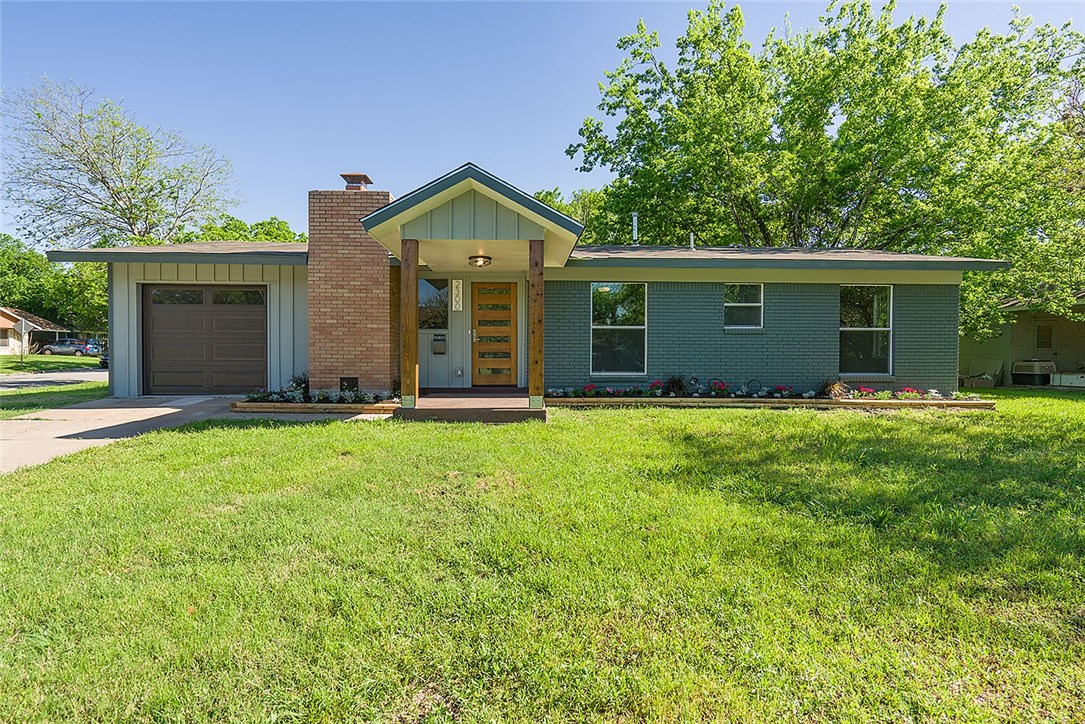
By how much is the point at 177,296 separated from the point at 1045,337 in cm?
2406

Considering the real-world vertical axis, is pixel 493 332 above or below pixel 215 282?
below

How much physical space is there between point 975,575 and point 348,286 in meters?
8.92

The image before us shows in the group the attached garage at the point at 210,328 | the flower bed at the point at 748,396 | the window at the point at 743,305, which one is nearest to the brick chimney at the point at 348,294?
the attached garage at the point at 210,328

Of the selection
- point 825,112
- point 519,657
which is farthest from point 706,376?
point 825,112

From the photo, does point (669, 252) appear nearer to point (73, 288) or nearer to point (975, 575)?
point (975, 575)

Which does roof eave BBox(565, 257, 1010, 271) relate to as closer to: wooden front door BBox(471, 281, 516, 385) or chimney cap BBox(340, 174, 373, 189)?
wooden front door BBox(471, 281, 516, 385)

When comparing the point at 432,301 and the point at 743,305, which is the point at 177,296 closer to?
the point at 432,301

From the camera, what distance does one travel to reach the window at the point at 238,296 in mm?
10109

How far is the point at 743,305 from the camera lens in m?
9.72

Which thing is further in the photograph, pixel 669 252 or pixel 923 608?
pixel 669 252

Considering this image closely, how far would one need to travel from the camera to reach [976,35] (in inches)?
615

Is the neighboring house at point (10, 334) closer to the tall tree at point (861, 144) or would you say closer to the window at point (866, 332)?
the tall tree at point (861, 144)

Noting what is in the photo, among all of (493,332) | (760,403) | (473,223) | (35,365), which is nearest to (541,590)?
(473,223)

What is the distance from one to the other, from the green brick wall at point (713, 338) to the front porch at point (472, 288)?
3.39 feet
